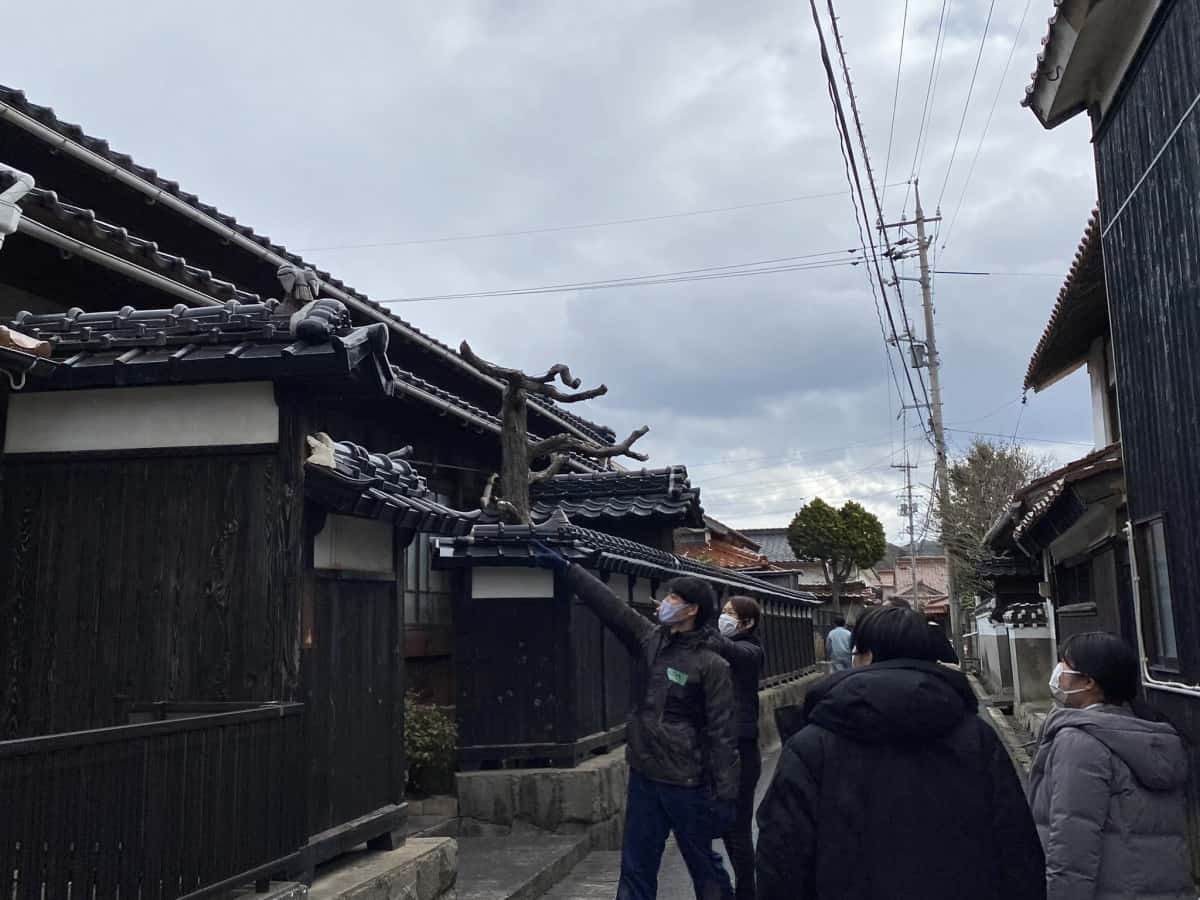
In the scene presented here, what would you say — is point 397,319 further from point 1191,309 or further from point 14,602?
point 1191,309

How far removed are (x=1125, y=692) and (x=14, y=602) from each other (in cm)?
535

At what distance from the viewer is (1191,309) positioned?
22.7 feet

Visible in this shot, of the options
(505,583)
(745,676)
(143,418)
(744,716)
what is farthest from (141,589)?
(505,583)

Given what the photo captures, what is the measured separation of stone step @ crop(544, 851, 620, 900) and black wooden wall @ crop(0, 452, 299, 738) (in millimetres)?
3655

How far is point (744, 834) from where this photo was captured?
6.78m

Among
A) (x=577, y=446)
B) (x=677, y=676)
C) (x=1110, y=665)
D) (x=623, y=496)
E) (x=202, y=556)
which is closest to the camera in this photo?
(x=1110, y=665)

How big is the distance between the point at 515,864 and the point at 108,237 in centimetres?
548

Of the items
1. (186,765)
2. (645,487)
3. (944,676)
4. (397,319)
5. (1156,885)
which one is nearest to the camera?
(944,676)

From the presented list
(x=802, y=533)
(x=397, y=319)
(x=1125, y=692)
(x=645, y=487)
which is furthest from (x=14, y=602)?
(x=802, y=533)

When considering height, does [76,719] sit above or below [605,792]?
above

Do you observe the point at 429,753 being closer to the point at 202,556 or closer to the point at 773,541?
the point at 202,556

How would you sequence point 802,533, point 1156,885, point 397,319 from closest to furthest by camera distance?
point 1156,885 < point 397,319 < point 802,533

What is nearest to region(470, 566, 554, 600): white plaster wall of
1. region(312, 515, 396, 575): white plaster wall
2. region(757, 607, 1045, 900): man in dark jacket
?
region(312, 515, 396, 575): white plaster wall

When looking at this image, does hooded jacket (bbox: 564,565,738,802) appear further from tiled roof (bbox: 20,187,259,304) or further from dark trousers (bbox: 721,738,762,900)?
tiled roof (bbox: 20,187,259,304)
